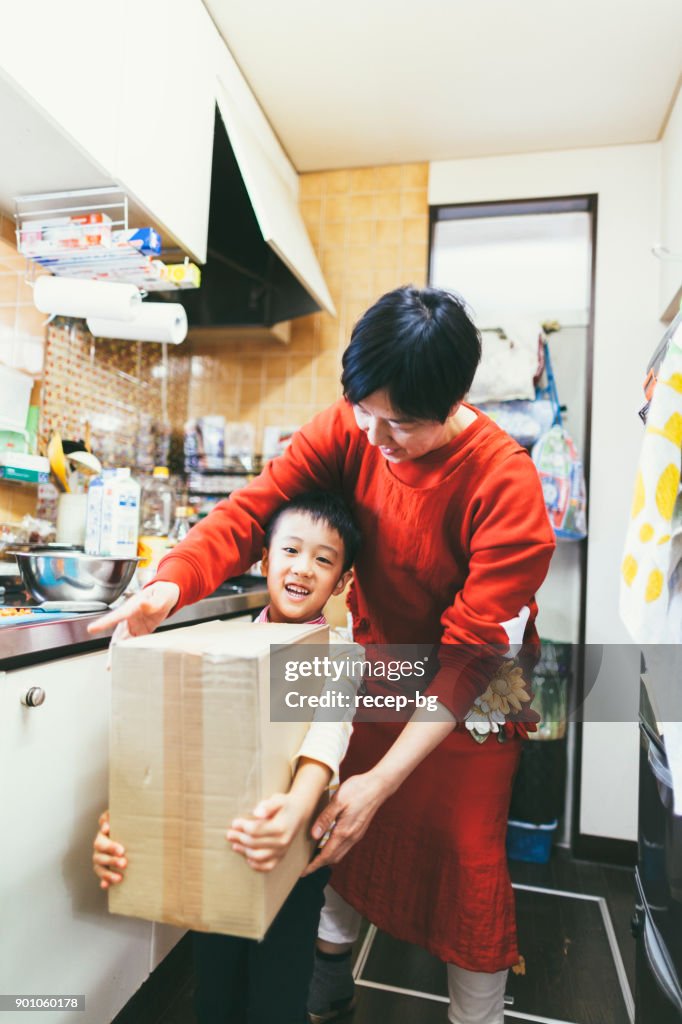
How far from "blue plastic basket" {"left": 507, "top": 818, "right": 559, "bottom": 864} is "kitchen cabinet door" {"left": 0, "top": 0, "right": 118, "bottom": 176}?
2.25 m

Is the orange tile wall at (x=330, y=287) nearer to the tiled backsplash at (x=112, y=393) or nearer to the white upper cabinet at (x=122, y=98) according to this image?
the tiled backsplash at (x=112, y=393)

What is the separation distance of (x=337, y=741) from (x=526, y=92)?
7.25ft

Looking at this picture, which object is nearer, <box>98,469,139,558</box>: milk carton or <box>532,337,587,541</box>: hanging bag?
<box>98,469,139,558</box>: milk carton

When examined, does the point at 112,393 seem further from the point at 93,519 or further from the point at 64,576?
the point at 64,576

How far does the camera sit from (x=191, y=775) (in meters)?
0.76

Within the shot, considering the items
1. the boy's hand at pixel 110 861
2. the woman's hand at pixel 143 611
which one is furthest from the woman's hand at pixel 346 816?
the woman's hand at pixel 143 611

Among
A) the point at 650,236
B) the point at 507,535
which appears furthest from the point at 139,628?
the point at 650,236

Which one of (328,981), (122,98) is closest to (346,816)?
(328,981)

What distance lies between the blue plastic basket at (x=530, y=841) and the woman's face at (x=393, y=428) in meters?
1.77

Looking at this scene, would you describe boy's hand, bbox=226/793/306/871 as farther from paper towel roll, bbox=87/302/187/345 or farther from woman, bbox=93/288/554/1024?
paper towel roll, bbox=87/302/187/345

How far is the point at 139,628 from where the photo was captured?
0.98m

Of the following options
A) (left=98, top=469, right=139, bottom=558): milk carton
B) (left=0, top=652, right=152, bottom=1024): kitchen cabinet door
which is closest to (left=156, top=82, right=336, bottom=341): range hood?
(left=98, top=469, right=139, bottom=558): milk carton

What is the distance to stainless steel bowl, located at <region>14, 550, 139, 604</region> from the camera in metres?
1.31

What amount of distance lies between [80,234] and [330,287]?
1274 millimetres
